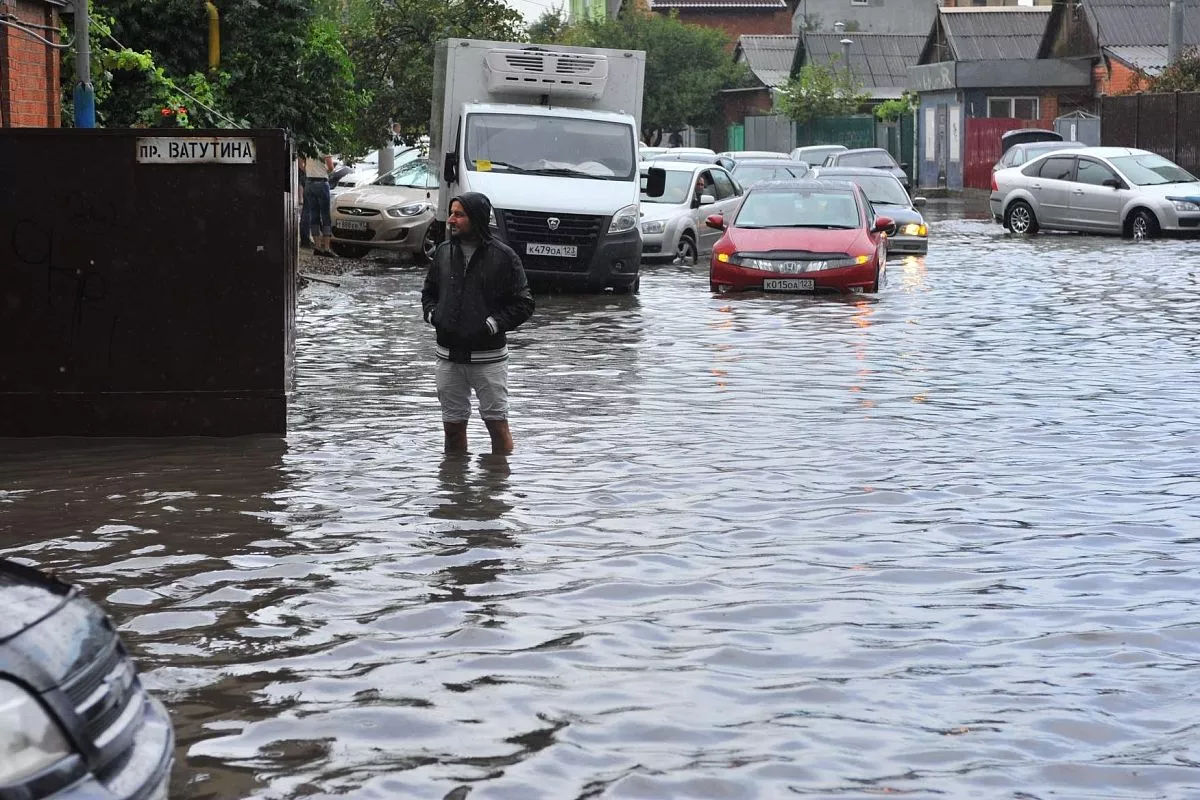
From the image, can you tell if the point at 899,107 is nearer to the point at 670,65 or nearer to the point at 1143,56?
the point at 1143,56

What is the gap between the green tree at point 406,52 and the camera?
37.7 metres

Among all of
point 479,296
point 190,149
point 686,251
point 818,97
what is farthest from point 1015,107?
point 479,296

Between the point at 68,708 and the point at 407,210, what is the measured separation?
24.5 m

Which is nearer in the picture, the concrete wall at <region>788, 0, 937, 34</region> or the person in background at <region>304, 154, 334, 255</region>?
the person in background at <region>304, 154, 334, 255</region>

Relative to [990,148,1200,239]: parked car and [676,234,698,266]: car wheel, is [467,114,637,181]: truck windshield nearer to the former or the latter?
[676,234,698,266]: car wheel

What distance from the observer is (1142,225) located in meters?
33.7

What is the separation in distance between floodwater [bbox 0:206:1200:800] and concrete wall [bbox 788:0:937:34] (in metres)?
81.3

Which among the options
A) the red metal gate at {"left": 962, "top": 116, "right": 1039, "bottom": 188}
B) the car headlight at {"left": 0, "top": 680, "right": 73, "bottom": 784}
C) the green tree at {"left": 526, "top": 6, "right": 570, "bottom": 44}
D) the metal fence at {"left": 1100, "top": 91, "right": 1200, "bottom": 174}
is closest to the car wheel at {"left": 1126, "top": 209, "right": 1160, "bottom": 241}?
the metal fence at {"left": 1100, "top": 91, "right": 1200, "bottom": 174}

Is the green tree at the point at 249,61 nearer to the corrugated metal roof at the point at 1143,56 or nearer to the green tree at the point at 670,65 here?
the corrugated metal roof at the point at 1143,56

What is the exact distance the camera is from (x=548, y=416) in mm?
12906

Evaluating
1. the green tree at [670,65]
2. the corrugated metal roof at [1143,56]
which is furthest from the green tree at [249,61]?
the green tree at [670,65]

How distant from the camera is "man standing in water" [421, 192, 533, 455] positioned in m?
10.7

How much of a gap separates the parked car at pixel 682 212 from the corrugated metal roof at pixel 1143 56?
27.8 metres

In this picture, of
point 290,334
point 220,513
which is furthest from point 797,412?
point 220,513
